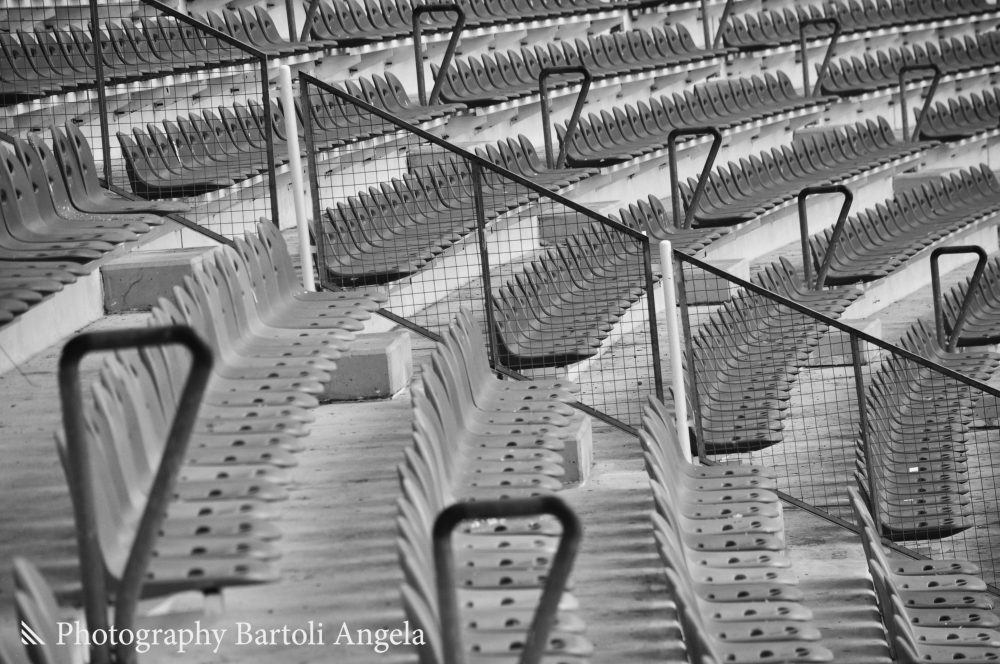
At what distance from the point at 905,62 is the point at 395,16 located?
3.90m

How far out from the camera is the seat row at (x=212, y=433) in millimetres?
1588

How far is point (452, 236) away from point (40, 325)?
1.13 m

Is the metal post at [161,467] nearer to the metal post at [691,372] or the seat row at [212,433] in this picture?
the seat row at [212,433]

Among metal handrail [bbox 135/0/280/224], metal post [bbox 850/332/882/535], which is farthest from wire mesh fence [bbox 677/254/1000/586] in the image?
metal handrail [bbox 135/0/280/224]

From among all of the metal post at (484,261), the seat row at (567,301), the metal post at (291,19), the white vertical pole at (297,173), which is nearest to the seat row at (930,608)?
the seat row at (567,301)

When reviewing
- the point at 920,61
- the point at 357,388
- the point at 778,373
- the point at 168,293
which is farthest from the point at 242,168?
the point at 920,61

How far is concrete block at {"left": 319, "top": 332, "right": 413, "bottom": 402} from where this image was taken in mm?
2971

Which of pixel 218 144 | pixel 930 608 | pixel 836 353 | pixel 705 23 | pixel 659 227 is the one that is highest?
pixel 705 23

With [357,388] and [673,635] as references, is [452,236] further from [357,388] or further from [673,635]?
[673,635]

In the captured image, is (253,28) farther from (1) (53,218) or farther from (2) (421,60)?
(1) (53,218)

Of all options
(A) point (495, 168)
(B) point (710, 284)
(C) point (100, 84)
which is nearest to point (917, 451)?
(B) point (710, 284)

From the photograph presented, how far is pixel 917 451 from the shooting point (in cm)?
379

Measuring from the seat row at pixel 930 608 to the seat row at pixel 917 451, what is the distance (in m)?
0.38

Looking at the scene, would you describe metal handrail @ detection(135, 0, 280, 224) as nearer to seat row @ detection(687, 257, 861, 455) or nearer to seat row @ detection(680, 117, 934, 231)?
seat row @ detection(687, 257, 861, 455)
